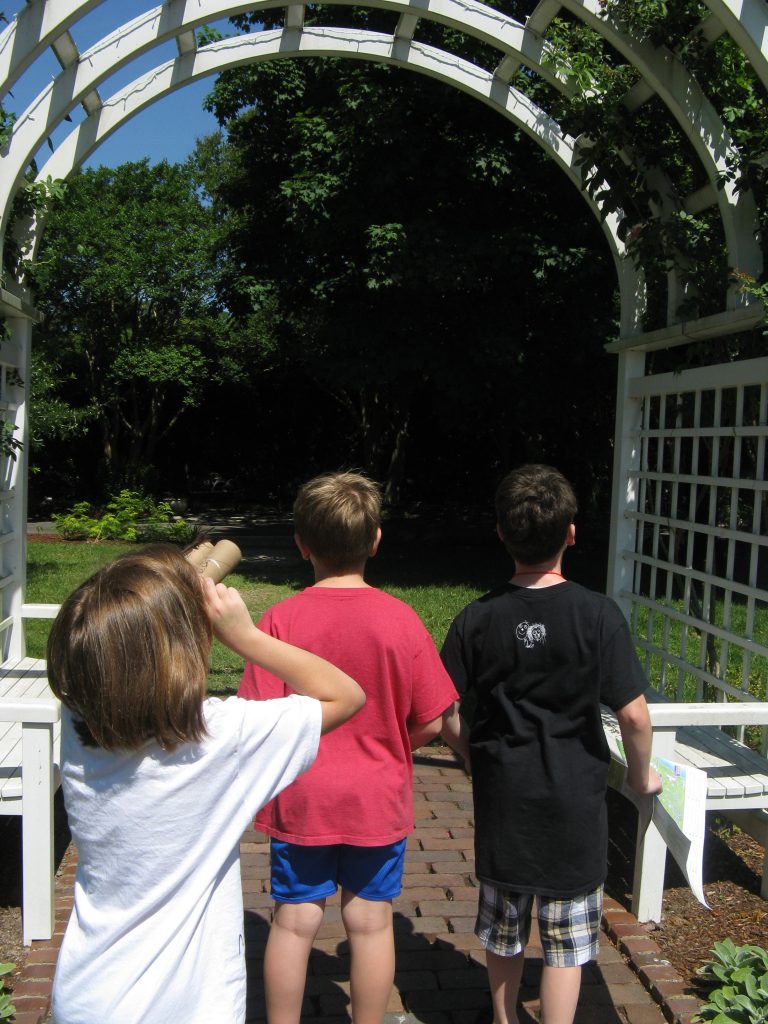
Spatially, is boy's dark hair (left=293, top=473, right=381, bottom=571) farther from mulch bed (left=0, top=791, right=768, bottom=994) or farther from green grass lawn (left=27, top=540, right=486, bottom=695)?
green grass lawn (left=27, top=540, right=486, bottom=695)

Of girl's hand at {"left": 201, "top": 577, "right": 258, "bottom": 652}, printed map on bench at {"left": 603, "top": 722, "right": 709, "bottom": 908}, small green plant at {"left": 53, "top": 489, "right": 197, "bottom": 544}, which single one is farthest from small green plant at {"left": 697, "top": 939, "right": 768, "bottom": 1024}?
small green plant at {"left": 53, "top": 489, "right": 197, "bottom": 544}

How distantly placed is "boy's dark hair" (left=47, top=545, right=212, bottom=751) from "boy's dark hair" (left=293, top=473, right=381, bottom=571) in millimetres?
759

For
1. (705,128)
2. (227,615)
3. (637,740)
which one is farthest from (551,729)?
(705,128)

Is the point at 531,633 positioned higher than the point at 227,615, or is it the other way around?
the point at 227,615

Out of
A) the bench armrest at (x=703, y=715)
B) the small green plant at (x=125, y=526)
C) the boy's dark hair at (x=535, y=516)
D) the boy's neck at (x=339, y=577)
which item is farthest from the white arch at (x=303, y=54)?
the small green plant at (x=125, y=526)

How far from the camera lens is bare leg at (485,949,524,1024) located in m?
2.54

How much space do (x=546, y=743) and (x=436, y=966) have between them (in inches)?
45.3

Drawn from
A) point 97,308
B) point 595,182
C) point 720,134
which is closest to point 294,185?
point 595,182

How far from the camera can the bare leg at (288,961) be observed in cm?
233

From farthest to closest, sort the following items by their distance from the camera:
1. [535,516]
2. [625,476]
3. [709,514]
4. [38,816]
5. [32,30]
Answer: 1. [625,476]
2. [709,514]
3. [32,30]
4. [38,816]
5. [535,516]

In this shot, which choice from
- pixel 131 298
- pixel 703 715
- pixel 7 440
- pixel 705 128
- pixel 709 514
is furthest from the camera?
pixel 131 298

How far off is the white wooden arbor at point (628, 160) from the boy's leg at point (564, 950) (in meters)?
1.81

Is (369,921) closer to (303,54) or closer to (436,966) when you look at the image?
(436,966)

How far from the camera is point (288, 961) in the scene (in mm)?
2334
